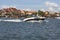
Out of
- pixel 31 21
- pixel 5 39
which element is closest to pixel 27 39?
pixel 5 39

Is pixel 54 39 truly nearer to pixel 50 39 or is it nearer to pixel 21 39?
pixel 50 39

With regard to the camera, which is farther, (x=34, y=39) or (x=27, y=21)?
(x=27, y=21)

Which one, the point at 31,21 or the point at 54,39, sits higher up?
the point at 54,39

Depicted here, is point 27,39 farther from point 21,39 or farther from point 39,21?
point 39,21

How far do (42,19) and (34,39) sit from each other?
71.4 metres

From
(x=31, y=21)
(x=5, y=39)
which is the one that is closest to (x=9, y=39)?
(x=5, y=39)

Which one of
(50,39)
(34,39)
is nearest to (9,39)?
(34,39)

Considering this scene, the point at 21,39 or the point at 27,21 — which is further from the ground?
the point at 21,39

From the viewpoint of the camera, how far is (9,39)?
28094 mm

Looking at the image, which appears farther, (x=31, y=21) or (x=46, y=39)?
(x=31, y=21)

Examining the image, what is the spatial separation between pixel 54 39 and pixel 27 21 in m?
70.0

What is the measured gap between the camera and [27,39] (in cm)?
2806

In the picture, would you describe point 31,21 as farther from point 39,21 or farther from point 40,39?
point 40,39

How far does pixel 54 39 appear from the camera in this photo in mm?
28734
